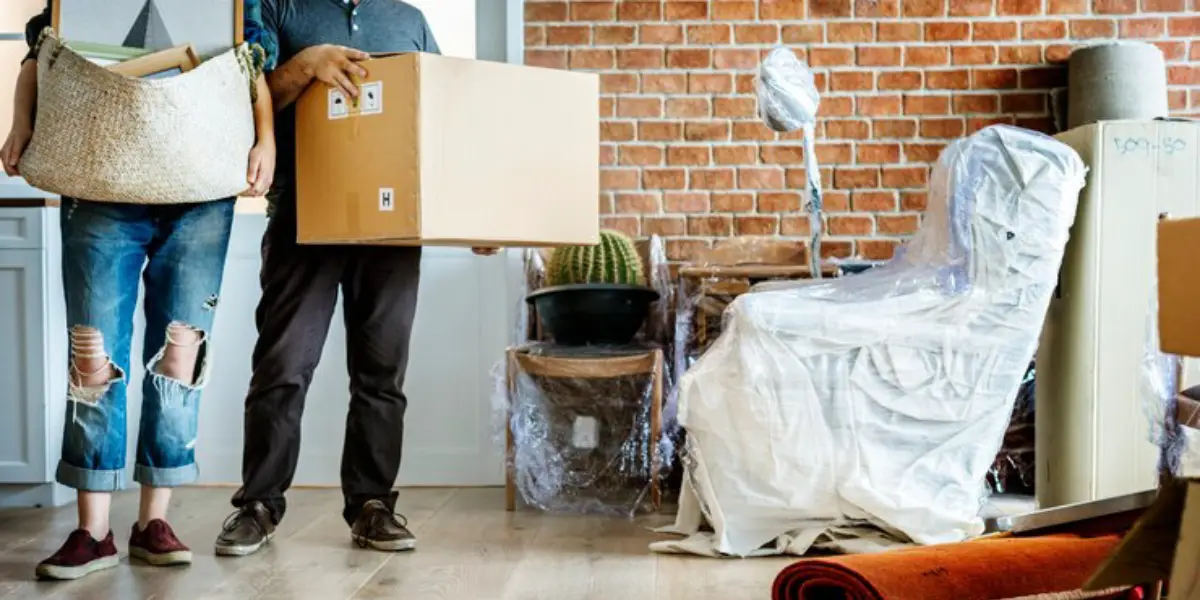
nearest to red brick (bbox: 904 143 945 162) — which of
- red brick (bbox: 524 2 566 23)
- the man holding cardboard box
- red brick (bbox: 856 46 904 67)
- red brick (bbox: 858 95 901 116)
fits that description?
red brick (bbox: 858 95 901 116)

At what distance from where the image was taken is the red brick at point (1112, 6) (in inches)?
131

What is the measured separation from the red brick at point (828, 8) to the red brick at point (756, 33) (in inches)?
4.4

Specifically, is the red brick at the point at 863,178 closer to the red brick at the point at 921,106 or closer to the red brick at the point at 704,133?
the red brick at the point at 921,106

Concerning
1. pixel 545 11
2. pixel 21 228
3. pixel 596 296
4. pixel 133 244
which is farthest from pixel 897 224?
pixel 21 228

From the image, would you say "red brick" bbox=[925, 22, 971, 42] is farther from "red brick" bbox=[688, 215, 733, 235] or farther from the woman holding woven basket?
the woman holding woven basket

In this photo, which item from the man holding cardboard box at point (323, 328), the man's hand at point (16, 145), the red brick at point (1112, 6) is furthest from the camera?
the red brick at point (1112, 6)

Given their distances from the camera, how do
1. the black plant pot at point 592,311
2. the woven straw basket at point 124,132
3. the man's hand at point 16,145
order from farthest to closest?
the black plant pot at point 592,311, the man's hand at point 16,145, the woven straw basket at point 124,132

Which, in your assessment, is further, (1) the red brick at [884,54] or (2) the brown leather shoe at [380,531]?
(1) the red brick at [884,54]

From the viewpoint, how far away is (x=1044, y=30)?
334 cm

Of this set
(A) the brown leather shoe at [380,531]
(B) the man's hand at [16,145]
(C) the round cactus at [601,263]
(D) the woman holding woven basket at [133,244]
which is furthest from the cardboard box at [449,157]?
(C) the round cactus at [601,263]

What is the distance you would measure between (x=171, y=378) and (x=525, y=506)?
1.08 metres

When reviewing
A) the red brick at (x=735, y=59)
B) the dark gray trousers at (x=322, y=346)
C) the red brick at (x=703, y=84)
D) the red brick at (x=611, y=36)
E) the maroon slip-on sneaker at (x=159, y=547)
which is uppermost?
the red brick at (x=611, y=36)

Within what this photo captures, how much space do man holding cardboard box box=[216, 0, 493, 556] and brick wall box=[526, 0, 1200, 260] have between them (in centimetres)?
96

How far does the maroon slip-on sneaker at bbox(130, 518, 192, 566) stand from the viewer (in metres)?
2.25
